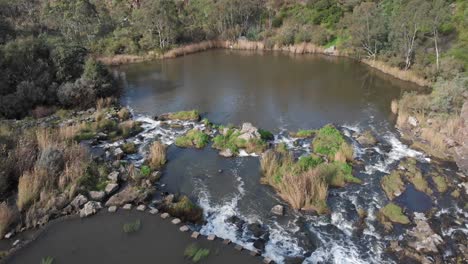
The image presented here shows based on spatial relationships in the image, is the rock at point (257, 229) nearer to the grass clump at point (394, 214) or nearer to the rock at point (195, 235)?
the rock at point (195, 235)

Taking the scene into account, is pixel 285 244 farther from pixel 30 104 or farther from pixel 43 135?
pixel 30 104

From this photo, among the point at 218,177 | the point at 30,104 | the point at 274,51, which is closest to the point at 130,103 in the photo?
the point at 30,104

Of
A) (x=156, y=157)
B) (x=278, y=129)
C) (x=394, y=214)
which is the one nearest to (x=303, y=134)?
(x=278, y=129)

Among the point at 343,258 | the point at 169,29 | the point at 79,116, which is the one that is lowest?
the point at 343,258

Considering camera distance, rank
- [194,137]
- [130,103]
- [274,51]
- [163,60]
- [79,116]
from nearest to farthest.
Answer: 1. [194,137]
2. [79,116]
3. [130,103]
4. [163,60]
5. [274,51]

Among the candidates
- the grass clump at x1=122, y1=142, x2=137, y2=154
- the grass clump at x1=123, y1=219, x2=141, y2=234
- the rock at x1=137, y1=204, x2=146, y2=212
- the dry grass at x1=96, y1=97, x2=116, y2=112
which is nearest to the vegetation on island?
the rock at x1=137, y1=204, x2=146, y2=212

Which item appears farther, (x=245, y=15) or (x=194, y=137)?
(x=245, y=15)
